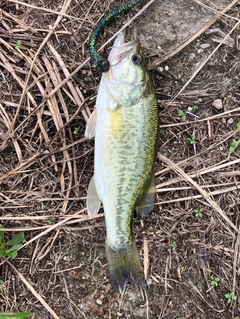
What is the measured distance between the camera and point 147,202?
10.1 feet

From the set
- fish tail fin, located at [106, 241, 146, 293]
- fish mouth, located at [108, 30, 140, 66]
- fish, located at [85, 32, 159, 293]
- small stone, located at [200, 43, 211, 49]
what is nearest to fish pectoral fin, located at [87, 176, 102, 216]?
fish, located at [85, 32, 159, 293]

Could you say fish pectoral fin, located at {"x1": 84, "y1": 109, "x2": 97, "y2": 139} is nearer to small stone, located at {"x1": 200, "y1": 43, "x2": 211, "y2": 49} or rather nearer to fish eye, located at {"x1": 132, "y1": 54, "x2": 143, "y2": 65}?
fish eye, located at {"x1": 132, "y1": 54, "x2": 143, "y2": 65}

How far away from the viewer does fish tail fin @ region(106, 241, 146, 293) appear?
10.0 ft

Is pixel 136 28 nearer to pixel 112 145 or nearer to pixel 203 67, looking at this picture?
pixel 203 67

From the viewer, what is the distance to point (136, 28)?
10.9 feet

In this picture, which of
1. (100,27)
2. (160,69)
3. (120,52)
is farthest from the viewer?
(160,69)

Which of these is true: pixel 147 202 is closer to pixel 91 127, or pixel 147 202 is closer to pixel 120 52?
pixel 91 127

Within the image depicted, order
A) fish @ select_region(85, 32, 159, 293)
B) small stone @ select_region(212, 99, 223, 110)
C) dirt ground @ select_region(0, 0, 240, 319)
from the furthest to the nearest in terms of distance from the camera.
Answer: small stone @ select_region(212, 99, 223, 110) → dirt ground @ select_region(0, 0, 240, 319) → fish @ select_region(85, 32, 159, 293)

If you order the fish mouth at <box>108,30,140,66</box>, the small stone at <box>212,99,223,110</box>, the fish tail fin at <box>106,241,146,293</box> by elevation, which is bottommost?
the fish tail fin at <box>106,241,146,293</box>

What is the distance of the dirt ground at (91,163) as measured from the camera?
3.29 meters

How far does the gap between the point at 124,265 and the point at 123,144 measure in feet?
2.88

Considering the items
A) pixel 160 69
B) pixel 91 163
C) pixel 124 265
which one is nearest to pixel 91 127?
pixel 91 163

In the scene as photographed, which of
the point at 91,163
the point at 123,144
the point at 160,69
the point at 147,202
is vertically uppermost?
the point at 160,69

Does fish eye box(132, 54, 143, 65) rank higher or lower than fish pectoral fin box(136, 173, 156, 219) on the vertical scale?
higher
